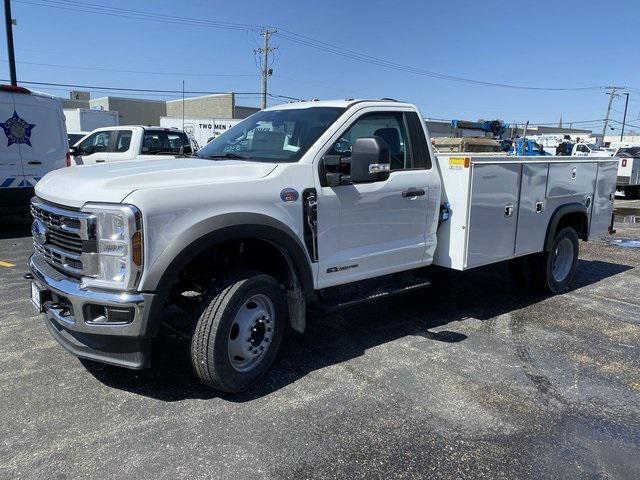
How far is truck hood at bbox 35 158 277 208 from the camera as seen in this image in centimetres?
339

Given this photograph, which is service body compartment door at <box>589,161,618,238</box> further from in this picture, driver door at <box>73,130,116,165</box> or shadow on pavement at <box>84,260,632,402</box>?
driver door at <box>73,130,116,165</box>

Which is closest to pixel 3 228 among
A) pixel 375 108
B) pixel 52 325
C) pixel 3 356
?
pixel 3 356

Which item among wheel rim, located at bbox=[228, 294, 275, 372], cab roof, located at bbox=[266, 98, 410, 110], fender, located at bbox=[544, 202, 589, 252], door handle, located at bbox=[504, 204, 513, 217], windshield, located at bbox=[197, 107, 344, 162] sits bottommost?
wheel rim, located at bbox=[228, 294, 275, 372]

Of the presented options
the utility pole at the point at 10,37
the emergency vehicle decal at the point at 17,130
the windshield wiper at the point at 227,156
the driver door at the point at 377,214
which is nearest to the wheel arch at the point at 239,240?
the driver door at the point at 377,214

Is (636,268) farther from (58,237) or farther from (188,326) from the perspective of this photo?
(58,237)

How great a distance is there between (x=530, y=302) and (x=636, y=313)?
3.66ft

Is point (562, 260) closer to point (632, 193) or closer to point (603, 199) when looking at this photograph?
point (603, 199)

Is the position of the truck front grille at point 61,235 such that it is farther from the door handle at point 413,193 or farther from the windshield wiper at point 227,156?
the door handle at point 413,193

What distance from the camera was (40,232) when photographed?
396 centimetres

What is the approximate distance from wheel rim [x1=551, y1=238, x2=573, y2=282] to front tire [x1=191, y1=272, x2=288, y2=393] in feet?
13.9

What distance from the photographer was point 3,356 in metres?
4.37

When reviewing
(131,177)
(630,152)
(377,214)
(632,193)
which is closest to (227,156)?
(131,177)

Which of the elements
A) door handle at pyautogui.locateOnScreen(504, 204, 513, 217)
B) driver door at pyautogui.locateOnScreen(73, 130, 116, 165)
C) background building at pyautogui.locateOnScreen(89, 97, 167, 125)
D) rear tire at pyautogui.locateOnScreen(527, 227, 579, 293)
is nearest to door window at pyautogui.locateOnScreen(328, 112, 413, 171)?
door handle at pyautogui.locateOnScreen(504, 204, 513, 217)

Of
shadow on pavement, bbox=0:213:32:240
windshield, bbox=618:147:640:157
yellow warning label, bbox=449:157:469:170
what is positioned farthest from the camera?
Answer: windshield, bbox=618:147:640:157
